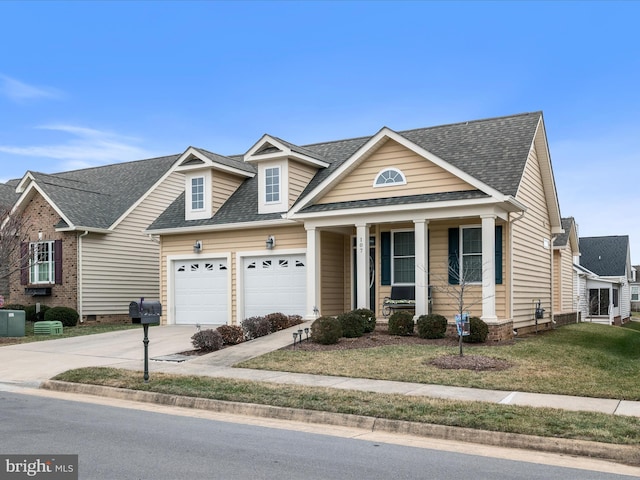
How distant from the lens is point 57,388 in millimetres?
→ 12609

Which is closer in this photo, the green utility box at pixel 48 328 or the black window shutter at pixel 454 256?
the black window shutter at pixel 454 256

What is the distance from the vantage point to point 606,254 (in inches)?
1813

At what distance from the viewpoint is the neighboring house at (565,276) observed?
28641 millimetres

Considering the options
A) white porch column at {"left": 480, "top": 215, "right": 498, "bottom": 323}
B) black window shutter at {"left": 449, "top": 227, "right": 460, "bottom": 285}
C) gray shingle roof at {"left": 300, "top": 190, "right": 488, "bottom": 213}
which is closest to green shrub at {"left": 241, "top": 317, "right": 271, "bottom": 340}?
gray shingle roof at {"left": 300, "top": 190, "right": 488, "bottom": 213}

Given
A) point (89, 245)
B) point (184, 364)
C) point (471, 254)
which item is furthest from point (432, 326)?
point (89, 245)

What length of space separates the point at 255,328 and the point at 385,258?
4.59 metres

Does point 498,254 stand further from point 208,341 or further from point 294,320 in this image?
point 208,341

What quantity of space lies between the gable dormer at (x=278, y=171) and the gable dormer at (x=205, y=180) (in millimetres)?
1748

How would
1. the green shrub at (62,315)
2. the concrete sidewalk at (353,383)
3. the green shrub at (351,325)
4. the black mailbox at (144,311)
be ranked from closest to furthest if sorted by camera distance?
1. the concrete sidewalk at (353,383)
2. the black mailbox at (144,311)
3. the green shrub at (351,325)
4. the green shrub at (62,315)

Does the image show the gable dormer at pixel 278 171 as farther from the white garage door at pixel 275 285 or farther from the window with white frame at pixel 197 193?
the window with white frame at pixel 197 193

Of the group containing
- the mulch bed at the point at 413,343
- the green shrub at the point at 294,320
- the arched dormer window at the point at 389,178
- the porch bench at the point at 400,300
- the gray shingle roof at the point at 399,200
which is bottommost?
the mulch bed at the point at 413,343

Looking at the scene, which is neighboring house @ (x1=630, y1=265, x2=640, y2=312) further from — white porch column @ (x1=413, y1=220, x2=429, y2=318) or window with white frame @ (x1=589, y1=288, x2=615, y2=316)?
white porch column @ (x1=413, y1=220, x2=429, y2=318)

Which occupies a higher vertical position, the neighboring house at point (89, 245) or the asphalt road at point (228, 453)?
the neighboring house at point (89, 245)

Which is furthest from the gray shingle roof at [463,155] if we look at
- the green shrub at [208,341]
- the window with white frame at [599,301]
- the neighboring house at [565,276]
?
the window with white frame at [599,301]
